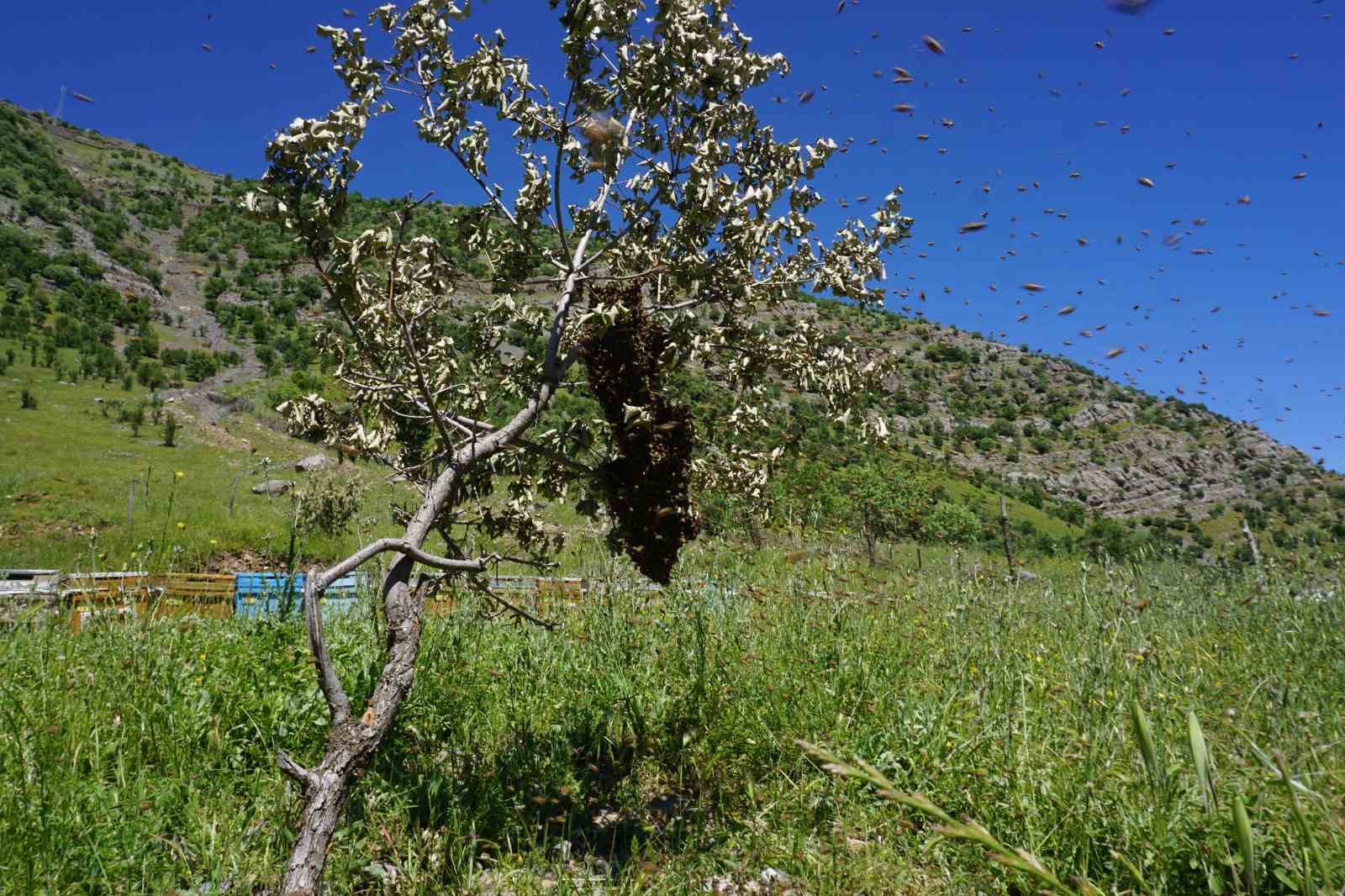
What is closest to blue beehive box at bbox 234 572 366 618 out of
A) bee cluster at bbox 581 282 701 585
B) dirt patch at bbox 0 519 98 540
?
bee cluster at bbox 581 282 701 585

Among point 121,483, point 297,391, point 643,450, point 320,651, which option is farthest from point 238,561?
point 643,450

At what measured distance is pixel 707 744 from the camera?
4.81 metres

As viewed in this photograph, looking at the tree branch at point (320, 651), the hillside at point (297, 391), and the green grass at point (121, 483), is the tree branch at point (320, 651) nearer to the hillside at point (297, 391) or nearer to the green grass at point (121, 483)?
the hillside at point (297, 391)

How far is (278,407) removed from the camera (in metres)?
3.51

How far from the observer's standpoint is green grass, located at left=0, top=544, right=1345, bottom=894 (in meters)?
3.11

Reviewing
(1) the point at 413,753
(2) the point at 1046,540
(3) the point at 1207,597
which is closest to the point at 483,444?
(1) the point at 413,753

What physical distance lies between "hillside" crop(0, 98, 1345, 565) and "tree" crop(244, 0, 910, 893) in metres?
0.31

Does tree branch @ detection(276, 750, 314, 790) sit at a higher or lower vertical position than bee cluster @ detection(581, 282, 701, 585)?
lower

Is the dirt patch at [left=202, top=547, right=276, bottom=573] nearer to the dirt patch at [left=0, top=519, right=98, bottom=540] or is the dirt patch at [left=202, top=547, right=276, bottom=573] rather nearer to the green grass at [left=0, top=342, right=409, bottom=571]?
the green grass at [left=0, top=342, right=409, bottom=571]

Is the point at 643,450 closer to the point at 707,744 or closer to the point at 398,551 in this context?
the point at 398,551

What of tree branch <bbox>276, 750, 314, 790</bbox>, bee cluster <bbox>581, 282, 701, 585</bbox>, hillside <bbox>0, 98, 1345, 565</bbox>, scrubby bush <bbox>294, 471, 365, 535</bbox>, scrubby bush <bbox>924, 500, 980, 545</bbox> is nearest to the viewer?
tree branch <bbox>276, 750, 314, 790</bbox>

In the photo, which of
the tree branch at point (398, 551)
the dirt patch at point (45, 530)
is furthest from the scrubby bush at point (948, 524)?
the tree branch at point (398, 551)

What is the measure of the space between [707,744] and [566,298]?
3.09 m

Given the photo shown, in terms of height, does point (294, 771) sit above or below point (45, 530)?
above
